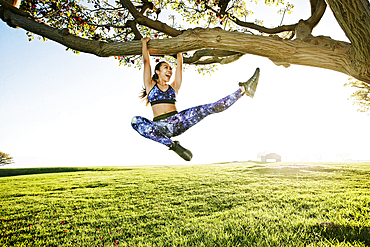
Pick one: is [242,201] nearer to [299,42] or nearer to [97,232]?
[97,232]

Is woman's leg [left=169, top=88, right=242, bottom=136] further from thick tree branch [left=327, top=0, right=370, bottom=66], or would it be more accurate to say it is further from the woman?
thick tree branch [left=327, top=0, right=370, bottom=66]

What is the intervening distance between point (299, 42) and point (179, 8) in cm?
607

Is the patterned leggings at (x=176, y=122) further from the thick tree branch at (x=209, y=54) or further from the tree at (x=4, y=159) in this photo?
the tree at (x=4, y=159)

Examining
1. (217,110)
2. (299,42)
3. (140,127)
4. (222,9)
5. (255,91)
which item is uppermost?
(222,9)

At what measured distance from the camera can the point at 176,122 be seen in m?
3.63

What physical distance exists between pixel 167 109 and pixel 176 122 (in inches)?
15.7

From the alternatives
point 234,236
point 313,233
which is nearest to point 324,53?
point 313,233

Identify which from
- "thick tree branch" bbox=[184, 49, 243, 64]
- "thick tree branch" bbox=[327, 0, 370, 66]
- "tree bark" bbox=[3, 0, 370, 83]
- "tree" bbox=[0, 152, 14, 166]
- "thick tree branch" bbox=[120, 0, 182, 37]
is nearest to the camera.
Answer: "thick tree branch" bbox=[327, 0, 370, 66]

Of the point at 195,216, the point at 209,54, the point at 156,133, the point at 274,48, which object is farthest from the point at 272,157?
the point at 156,133

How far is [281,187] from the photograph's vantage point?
8.23 meters

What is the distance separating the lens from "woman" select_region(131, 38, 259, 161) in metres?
3.44

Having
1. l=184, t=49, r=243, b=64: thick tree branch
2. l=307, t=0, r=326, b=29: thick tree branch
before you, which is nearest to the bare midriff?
l=184, t=49, r=243, b=64: thick tree branch

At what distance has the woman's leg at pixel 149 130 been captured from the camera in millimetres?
3385

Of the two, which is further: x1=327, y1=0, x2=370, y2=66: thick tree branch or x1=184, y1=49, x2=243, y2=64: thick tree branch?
x1=184, y1=49, x2=243, y2=64: thick tree branch
